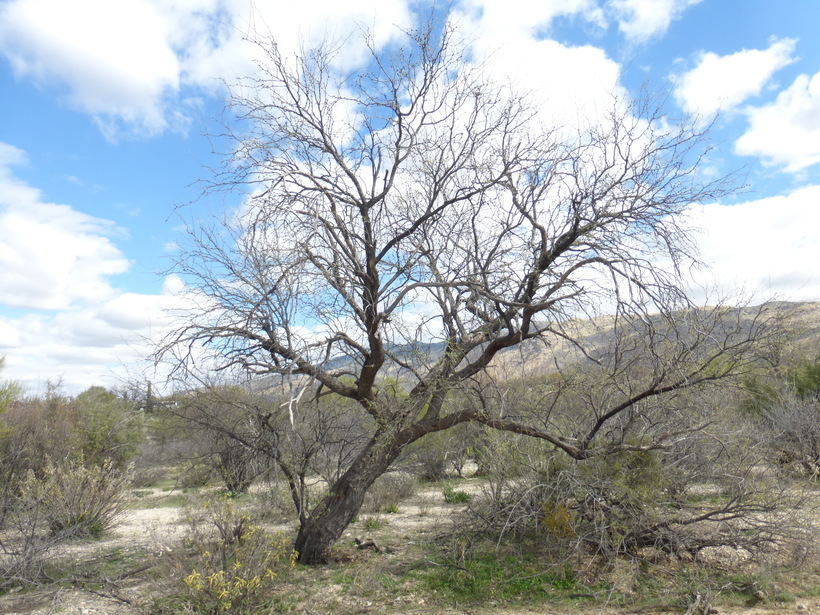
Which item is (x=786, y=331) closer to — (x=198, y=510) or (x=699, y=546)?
(x=699, y=546)

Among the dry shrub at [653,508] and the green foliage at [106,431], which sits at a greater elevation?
the green foliage at [106,431]

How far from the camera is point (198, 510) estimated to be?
726 centimetres

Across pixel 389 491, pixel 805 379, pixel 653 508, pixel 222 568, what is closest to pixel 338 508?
pixel 222 568

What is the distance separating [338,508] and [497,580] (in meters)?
2.42

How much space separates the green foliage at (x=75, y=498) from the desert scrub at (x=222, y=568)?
3.59 meters

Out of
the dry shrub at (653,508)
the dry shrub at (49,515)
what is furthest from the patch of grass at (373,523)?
the dry shrub at (49,515)

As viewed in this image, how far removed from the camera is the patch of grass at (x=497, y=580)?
696 cm

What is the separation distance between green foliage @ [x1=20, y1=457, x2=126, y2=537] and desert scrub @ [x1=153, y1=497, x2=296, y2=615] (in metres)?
3.59

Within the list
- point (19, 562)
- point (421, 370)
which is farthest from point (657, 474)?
point (19, 562)

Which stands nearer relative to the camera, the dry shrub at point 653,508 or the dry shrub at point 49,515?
the dry shrub at point 653,508

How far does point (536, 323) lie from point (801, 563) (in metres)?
4.61

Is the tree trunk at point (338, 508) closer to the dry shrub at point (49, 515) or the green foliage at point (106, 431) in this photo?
the dry shrub at point (49, 515)

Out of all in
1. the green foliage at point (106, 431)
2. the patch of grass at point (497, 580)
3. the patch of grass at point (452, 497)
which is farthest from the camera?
the green foliage at point (106, 431)

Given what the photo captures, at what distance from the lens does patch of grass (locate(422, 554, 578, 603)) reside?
696 centimetres
